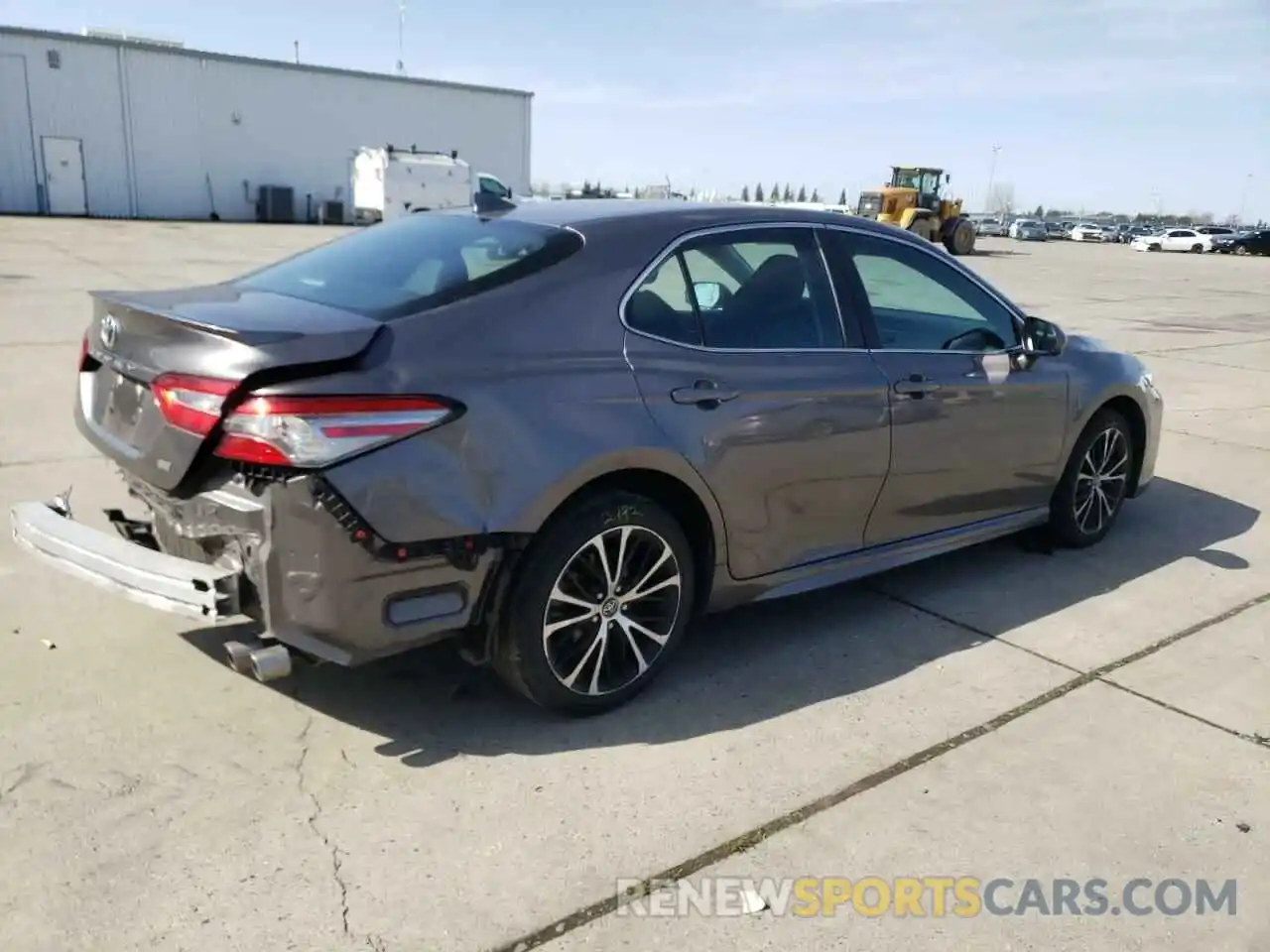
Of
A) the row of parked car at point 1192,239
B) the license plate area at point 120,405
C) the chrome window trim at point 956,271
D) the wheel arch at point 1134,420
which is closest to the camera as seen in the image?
the license plate area at point 120,405

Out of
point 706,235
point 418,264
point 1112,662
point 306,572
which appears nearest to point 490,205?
point 418,264

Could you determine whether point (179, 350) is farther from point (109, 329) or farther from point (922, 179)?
point (922, 179)

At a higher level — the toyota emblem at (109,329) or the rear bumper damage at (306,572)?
the toyota emblem at (109,329)

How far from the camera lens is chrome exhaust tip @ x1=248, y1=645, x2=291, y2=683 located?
2818 mm

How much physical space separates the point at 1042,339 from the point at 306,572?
3.48m

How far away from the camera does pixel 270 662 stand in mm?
2824

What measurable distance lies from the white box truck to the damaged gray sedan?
106ft

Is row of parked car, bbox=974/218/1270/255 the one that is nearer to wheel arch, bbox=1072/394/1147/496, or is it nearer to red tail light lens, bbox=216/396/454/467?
wheel arch, bbox=1072/394/1147/496

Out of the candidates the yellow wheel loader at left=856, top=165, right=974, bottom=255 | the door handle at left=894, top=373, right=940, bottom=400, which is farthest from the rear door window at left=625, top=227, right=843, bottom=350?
the yellow wheel loader at left=856, top=165, right=974, bottom=255

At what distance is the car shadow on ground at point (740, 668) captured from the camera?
331 centimetres

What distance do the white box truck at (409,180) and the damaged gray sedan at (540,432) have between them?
32222 mm

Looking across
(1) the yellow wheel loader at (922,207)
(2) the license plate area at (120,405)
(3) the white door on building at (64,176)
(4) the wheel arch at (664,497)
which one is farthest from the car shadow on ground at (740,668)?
(3) the white door on building at (64,176)

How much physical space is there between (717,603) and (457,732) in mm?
1027

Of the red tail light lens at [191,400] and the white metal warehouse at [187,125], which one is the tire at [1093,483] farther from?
the white metal warehouse at [187,125]
